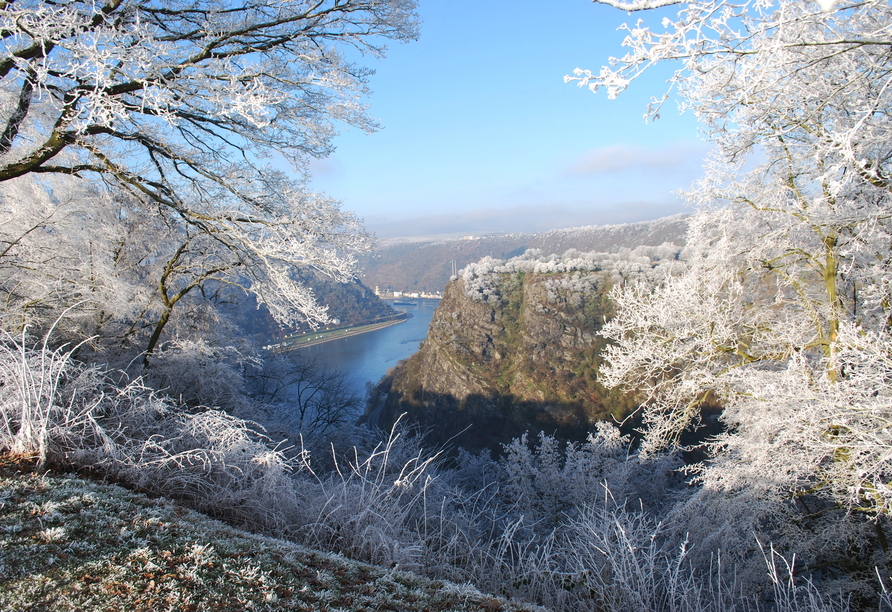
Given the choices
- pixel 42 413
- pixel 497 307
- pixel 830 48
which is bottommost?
pixel 497 307

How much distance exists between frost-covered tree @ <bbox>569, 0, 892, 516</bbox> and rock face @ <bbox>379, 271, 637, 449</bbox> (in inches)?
1035

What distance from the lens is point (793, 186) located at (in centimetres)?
430

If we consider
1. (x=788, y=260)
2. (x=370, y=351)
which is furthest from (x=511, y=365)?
(x=788, y=260)

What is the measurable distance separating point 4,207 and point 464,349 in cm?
3621

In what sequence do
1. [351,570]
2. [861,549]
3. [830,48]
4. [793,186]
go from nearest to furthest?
[351,570] → [830,48] → [861,549] → [793,186]

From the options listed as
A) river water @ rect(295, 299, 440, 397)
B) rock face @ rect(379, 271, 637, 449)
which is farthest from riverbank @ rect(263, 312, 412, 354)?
rock face @ rect(379, 271, 637, 449)

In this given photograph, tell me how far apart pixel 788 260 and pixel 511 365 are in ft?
113

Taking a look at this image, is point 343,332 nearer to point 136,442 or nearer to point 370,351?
point 370,351

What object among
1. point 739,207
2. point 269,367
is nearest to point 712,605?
→ point 739,207

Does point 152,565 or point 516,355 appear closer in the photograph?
point 152,565

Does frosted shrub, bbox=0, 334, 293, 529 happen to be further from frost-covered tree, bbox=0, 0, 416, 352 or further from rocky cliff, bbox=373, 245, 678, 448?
rocky cliff, bbox=373, 245, 678, 448

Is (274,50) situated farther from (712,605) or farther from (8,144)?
(712,605)

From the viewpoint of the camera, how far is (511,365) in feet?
127

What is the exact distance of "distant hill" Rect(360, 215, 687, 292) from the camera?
7212 centimetres
